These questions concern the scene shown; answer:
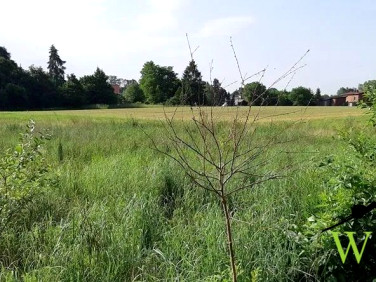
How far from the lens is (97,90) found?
2960 inches

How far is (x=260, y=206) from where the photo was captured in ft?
14.2

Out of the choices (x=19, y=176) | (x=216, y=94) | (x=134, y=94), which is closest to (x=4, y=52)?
(x=134, y=94)

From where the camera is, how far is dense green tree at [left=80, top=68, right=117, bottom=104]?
2943 inches

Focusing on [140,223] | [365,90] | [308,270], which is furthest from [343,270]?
[365,90]

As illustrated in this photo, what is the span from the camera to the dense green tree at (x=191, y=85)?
276 centimetres

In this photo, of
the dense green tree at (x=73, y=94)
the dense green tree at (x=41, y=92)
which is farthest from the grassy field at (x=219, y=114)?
the dense green tree at (x=73, y=94)

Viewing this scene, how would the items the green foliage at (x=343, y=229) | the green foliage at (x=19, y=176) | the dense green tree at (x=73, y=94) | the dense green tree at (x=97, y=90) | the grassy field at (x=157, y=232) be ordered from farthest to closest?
the dense green tree at (x=97, y=90) < the dense green tree at (x=73, y=94) < the green foliage at (x=19, y=176) < the grassy field at (x=157, y=232) < the green foliage at (x=343, y=229)

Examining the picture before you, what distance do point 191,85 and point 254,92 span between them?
31.4 inches

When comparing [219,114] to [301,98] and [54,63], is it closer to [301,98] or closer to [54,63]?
[301,98]

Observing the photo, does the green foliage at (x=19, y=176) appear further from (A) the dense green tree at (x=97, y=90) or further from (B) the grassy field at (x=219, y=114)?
(A) the dense green tree at (x=97, y=90)

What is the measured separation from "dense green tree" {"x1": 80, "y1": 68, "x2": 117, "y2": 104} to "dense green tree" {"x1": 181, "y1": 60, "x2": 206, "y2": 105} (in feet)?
242

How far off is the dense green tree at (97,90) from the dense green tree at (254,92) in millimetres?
A: 74385

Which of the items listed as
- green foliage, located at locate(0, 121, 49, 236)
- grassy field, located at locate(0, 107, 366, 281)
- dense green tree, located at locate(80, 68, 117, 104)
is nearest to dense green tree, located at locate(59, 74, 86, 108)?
dense green tree, located at locate(80, 68, 117, 104)

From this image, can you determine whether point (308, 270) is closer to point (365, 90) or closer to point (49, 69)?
point (365, 90)
